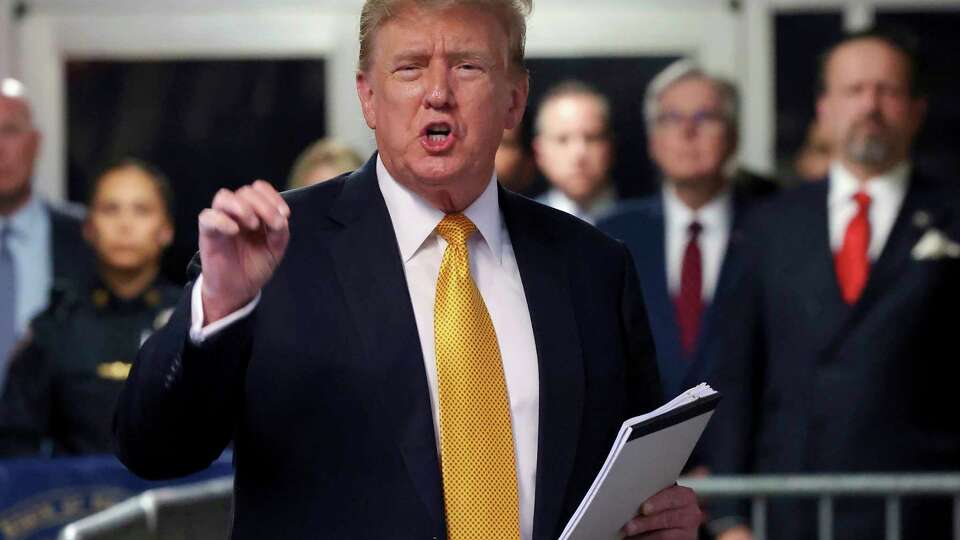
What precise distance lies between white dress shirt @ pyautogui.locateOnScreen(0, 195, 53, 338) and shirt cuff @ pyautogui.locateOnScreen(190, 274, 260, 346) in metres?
4.16

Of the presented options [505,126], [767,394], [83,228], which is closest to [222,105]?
[83,228]

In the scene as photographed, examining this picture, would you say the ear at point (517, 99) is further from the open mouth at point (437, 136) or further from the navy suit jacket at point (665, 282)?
the navy suit jacket at point (665, 282)

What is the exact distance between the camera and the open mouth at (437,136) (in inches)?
110

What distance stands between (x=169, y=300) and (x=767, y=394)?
7.05ft

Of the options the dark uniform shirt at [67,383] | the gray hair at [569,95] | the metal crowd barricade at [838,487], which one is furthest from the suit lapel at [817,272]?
the dark uniform shirt at [67,383]

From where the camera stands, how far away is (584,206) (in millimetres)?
6855

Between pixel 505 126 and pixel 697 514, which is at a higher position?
pixel 505 126

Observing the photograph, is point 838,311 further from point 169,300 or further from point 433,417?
point 433,417

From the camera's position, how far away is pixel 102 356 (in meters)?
6.30

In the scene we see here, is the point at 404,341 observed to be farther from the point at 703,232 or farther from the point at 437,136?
the point at 703,232

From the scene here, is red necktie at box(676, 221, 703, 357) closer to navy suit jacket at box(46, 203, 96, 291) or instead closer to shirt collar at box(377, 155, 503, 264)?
navy suit jacket at box(46, 203, 96, 291)

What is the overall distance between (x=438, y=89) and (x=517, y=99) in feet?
0.82

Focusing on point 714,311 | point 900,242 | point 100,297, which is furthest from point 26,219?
point 900,242

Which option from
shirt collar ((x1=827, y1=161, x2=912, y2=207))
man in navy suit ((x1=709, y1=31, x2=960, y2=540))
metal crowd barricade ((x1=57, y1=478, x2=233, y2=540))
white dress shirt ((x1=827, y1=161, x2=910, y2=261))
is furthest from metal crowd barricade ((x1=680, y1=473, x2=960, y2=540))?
metal crowd barricade ((x1=57, y1=478, x2=233, y2=540))
